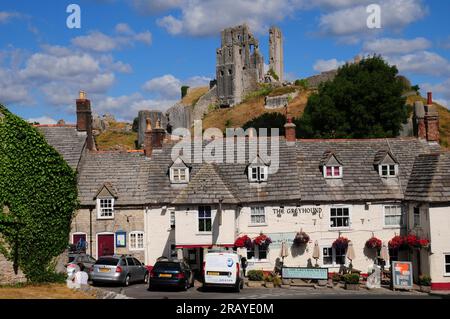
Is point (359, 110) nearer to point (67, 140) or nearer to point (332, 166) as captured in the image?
point (332, 166)

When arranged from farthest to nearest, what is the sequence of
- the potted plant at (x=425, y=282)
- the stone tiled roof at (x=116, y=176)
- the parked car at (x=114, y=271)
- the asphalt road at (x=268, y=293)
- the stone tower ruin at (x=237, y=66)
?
the stone tower ruin at (x=237, y=66), the stone tiled roof at (x=116, y=176), the potted plant at (x=425, y=282), the parked car at (x=114, y=271), the asphalt road at (x=268, y=293)

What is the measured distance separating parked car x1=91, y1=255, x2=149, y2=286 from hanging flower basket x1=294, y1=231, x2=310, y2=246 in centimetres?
1118

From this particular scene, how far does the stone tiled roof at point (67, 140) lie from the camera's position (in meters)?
41.1

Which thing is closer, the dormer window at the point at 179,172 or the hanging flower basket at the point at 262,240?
the hanging flower basket at the point at 262,240

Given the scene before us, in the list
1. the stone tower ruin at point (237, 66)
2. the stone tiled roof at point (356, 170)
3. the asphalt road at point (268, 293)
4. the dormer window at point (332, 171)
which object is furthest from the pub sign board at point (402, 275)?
the stone tower ruin at point (237, 66)

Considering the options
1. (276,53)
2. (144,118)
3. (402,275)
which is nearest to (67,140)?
(402,275)

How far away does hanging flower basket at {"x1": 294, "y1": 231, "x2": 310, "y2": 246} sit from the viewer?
121 feet

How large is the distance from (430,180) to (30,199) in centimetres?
2410

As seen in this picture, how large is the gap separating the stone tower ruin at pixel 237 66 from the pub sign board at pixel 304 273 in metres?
102

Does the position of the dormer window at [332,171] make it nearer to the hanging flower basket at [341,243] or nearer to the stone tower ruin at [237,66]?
the hanging flower basket at [341,243]

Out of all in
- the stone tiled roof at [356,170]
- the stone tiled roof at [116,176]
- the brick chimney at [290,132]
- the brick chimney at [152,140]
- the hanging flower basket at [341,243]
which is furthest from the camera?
the brick chimney at [152,140]

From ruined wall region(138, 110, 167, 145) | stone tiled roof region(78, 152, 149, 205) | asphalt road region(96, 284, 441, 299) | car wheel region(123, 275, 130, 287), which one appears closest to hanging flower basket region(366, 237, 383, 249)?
asphalt road region(96, 284, 441, 299)

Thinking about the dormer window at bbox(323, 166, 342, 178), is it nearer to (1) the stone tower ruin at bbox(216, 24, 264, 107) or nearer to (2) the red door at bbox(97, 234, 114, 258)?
(2) the red door at bbox(97, 234, 114, 258)
